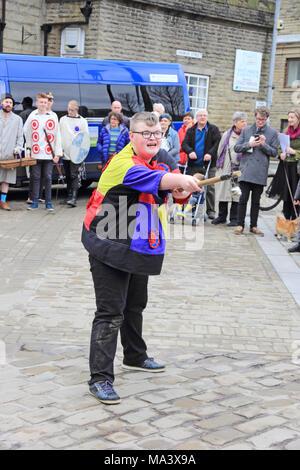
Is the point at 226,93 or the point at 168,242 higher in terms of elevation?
the point at 226,93

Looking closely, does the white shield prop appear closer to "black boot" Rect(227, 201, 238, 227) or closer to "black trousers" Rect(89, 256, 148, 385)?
"black boot" Rect(227, 201, 238, 227)

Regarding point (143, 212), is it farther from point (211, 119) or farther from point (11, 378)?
point (211, 119)

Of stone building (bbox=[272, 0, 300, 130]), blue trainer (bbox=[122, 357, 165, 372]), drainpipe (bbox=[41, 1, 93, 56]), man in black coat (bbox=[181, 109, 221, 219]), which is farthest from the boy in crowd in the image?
stone building (bbox=[272, 0, 300, 130])

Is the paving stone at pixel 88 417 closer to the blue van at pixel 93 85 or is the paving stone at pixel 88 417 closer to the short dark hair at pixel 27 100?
the blue van at pixel 93 85

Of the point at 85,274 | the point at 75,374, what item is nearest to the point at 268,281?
the point at 85,274

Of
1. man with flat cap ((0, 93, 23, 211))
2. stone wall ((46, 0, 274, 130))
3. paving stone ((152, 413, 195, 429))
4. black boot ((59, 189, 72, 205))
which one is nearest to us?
paving stone ((152, 413, 195, 429))

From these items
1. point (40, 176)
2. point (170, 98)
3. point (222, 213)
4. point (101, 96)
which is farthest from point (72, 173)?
point (170, 98)

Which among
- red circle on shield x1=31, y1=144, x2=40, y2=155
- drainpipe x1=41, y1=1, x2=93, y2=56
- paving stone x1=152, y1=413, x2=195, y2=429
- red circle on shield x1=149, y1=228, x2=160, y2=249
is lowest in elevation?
paving stone x1=152, y1=413, x2=195, y2=429

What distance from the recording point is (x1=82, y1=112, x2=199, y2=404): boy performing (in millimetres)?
4395

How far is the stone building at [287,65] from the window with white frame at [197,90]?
913cm

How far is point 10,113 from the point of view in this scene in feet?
40.4

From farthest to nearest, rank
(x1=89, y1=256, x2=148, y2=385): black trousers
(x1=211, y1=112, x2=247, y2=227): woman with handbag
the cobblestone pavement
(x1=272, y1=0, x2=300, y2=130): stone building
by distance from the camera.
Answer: (x1=272, y1=0, x2=300, y2=130): stone building, (x1=211, y1=112, x2=247, y2=227): woman with handbag, (x1=89, y1=256, x2=148, y2=385): black trousers, the cobblestone pavement

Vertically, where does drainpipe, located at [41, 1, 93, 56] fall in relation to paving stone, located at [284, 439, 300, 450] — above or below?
above

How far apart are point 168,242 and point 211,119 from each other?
1586 cm
